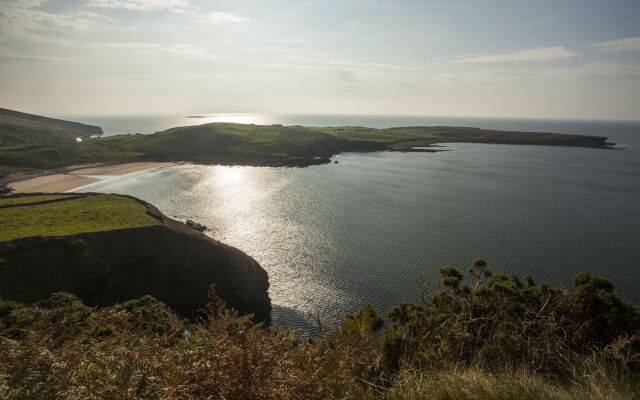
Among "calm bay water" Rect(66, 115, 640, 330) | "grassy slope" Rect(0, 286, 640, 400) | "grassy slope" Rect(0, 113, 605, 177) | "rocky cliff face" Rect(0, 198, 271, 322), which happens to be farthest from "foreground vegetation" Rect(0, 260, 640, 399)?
"grassy slope" Rect(0, 113, 605, 177)

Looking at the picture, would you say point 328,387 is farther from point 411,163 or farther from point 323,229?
point 411,163

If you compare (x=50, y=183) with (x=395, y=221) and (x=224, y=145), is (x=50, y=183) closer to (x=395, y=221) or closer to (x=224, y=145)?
(x=224, y=145)

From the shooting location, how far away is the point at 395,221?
163 feet

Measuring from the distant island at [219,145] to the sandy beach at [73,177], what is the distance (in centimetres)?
597

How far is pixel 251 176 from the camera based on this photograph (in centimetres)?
8856

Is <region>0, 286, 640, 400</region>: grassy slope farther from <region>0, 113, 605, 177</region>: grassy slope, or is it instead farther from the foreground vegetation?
<region>0, 113, 605, 177</region>: grassy slope

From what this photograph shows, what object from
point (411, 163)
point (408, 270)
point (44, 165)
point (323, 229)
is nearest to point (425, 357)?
point (408, 270)

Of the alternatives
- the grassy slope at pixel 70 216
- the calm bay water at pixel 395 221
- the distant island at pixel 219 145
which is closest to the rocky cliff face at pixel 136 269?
the grassy slope at pixel 70 216

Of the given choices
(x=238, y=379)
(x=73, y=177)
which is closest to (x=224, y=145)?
(x=73, y=177)

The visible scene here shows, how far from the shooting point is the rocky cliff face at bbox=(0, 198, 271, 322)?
23.7 meters

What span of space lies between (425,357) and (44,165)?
394 ft

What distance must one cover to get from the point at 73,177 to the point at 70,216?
64.3m

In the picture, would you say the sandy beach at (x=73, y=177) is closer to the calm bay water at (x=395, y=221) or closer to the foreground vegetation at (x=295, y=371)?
the calm bay water at (x=395, y=221)

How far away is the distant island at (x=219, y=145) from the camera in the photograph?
100 m
